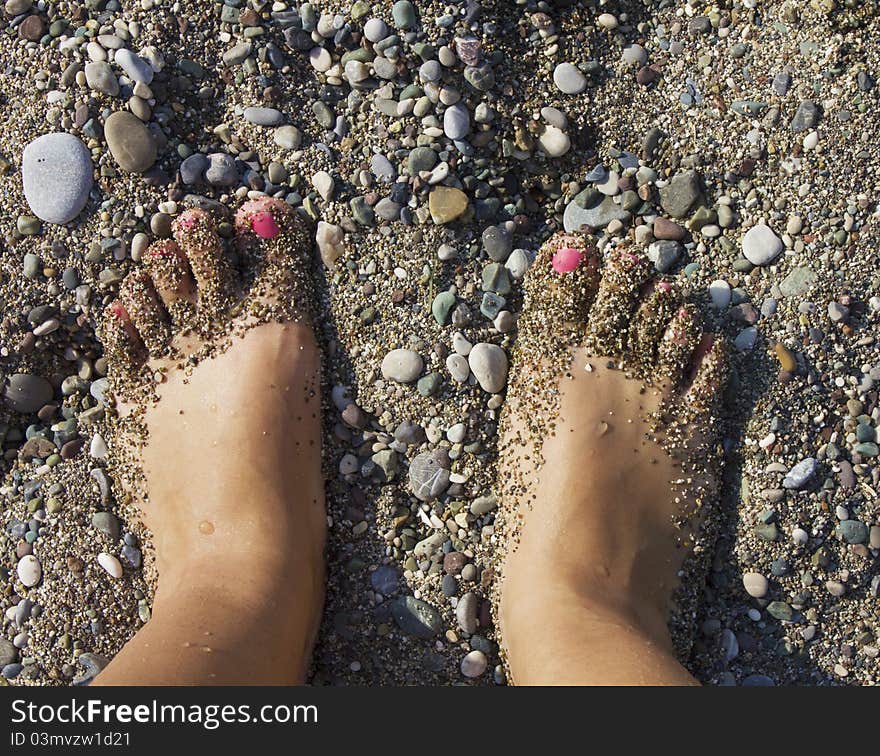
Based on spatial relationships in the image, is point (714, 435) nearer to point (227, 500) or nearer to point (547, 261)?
point (547, 261)

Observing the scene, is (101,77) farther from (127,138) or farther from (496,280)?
(496,280)

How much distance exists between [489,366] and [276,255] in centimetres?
68

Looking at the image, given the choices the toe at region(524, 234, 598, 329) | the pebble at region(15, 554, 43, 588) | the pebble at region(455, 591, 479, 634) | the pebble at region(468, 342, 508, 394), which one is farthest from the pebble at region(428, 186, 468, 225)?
the pebble at region(15, 554, 43, 588)

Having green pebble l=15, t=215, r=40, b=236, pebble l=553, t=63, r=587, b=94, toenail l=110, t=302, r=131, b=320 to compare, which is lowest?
toenail l=110, t=302, r=131, b=320

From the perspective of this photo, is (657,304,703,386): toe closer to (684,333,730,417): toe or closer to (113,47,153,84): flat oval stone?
(684,333,730,417): toe

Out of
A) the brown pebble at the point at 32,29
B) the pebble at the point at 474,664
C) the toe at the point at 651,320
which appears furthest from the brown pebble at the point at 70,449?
the toe at the point at 651,320

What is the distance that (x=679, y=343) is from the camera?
247 centimetres

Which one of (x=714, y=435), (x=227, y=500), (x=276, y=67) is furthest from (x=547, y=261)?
(x=227, y=500)

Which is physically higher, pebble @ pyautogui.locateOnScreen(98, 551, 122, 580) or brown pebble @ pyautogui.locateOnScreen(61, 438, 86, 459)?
brown pebble @ pyautogui.locateOnScreen(61, 438, 86, 459)

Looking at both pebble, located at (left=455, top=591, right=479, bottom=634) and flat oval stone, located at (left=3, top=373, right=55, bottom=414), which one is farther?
flat oval stone, located at (left=3, top=373, right=55, bottom=414)

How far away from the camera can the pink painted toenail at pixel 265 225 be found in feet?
8.25

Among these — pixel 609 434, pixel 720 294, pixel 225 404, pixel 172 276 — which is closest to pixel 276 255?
pixel 172 276

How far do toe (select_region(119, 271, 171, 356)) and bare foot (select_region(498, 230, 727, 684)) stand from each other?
103 cm

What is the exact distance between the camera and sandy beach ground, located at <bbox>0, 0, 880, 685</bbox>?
2428 mm
